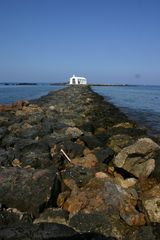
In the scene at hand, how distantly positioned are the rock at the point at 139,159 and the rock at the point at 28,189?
2.41 m

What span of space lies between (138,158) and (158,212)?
2.82 m

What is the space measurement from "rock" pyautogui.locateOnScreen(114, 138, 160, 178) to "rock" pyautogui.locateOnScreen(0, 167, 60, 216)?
2.41m

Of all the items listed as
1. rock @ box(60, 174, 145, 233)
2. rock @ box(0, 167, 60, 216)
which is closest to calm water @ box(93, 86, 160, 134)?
rock @ box(60, 174, 145, 233)

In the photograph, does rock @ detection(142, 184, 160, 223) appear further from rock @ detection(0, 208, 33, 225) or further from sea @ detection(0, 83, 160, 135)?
sea @ detection(0, 83, 160, 135)

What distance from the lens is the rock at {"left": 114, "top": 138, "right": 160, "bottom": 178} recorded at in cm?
869

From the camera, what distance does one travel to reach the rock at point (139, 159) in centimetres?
869

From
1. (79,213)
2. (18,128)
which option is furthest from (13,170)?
(18,128)

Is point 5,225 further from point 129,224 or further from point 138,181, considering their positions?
point 138,181

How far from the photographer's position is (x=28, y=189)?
6.82m

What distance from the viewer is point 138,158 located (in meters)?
9.27

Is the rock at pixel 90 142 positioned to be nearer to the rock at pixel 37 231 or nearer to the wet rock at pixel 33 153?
the wet rock at pixel 33 153

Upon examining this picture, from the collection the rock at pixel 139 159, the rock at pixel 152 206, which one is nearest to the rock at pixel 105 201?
the rock at pixel 152 206

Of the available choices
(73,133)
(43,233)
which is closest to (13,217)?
(43,233)

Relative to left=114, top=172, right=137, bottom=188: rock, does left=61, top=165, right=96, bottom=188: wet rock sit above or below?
above
